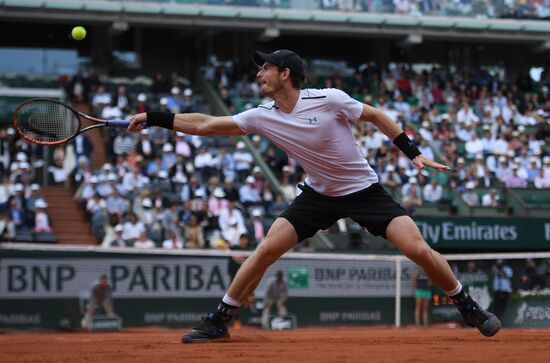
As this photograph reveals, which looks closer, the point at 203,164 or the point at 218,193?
the point at 218,193

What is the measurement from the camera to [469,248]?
21547mm

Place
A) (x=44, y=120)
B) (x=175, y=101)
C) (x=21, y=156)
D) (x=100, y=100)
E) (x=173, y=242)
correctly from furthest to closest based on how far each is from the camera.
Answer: (x=175, y=101) < (x=100, y=100) < (x=21, y=156) < (x=173, y=242) < (x=44, y=120)

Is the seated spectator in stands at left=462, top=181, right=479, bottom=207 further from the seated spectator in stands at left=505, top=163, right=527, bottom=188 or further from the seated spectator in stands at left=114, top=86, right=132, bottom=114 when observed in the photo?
the seated spectator in stands at left=114, top=86, right=132, bottom=114

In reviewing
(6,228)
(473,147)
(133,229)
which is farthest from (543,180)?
(6,228)

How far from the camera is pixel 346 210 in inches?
345

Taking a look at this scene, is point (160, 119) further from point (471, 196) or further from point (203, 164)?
point (471, 196)

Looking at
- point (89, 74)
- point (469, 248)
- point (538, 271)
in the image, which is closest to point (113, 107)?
point (89, 74)

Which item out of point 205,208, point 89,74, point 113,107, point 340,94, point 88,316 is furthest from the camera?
point 89,74

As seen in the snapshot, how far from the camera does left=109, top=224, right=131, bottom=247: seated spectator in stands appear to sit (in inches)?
717

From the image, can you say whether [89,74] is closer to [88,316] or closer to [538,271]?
[88,316]

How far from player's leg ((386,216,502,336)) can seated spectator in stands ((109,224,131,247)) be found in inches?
401

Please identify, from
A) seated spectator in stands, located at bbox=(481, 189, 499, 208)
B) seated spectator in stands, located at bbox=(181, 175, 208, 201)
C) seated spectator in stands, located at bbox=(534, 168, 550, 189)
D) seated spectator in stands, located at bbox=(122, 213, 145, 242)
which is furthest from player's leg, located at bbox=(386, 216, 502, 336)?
seated spectator in stands, located at bbox=(534, 168, 550, 189)

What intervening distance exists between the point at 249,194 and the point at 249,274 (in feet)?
39.8

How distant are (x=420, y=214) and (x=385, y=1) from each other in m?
8.95
